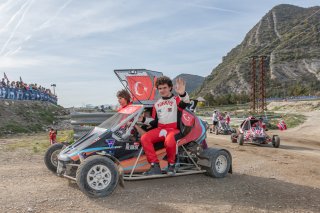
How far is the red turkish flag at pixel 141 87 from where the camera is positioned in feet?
29.7

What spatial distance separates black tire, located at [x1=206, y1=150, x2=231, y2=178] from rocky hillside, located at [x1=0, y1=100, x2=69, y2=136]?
53.2ft

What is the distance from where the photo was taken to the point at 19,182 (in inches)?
287

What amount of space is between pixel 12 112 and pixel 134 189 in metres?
21.9

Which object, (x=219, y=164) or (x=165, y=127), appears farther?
(x=219, y=164)

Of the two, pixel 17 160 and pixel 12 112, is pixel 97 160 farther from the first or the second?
pixel 12 112

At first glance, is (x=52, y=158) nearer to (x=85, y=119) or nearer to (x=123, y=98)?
(x=123, y=98)

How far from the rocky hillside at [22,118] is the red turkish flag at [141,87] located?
14.2 metres

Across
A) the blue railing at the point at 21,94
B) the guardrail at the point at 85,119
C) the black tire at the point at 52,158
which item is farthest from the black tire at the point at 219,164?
the blue railing at the point at 21,94

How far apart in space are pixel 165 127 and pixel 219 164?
1.61 m

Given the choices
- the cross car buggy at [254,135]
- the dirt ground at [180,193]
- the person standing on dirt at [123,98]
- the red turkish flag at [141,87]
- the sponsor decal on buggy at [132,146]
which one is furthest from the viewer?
the cross car buggy at [254,135]

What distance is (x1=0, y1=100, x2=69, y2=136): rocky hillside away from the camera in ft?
73.8

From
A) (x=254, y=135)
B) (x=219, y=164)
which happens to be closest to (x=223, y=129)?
(x=254, y=135)

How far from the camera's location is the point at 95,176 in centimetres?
617

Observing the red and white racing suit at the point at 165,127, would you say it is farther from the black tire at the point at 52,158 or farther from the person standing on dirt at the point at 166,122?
the black tire at the point at 52,158
